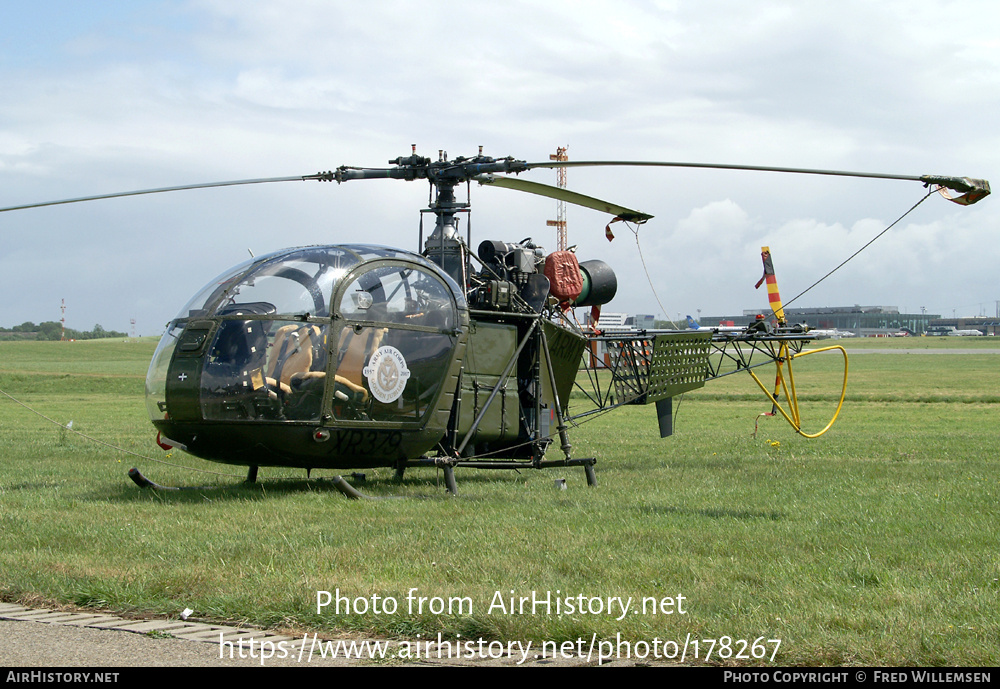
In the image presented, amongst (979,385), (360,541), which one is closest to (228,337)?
(360,541)

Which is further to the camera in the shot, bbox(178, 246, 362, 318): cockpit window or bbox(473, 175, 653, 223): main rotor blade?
bbox(473, 175, 653, 223): main rotor blade

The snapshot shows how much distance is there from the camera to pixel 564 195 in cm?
1145

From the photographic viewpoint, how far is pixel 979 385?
40.5 m

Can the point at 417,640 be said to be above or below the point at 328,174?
below

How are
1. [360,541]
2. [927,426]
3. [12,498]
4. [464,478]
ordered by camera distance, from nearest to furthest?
[360,541] → [12,498] → [464,478] → [927,426]

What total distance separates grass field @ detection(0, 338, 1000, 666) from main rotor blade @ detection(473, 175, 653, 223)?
10.8ft

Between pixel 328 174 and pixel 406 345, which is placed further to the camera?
pixel 328 174

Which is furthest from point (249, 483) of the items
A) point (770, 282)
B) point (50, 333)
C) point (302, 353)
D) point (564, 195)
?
point (50, 333)

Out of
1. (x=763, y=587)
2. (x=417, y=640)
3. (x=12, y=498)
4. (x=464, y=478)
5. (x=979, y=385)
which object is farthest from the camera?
(x=979, y=385)

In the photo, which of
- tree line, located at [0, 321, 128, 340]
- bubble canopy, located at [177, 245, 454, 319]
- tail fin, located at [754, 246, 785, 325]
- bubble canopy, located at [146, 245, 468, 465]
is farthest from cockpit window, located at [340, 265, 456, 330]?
tree line, located at [0, 321, 128, 340]

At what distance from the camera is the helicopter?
344 inches

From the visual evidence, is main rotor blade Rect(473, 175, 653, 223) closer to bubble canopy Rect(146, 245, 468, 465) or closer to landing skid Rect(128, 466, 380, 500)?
bubble canopy Rect(146, 245, 468, 465)
